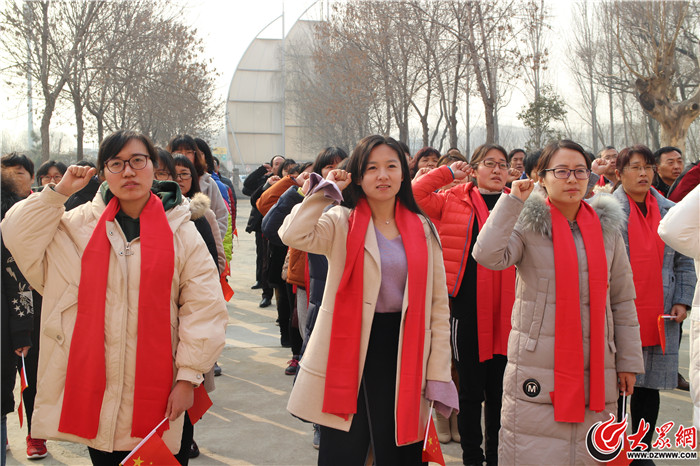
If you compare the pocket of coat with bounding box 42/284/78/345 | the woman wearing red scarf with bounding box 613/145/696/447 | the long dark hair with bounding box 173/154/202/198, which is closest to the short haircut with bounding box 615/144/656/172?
the woman wearing red scarf with bounding box 613/145/696/447

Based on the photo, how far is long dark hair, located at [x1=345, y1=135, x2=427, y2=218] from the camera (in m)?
2.96

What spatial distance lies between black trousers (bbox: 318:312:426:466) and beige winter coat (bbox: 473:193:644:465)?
2.00 ft

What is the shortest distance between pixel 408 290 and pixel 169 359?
1071 mm

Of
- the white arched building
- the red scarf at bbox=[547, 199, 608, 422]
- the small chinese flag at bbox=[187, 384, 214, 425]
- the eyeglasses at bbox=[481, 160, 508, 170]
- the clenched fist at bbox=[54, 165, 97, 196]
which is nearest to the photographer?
the clenched fist at bbox=[54, 165, 97, 196]

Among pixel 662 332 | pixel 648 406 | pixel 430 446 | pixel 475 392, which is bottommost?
pixel 648 406

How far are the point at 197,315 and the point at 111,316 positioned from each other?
343 millimetres

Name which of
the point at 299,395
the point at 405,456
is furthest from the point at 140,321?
the point at 405,456

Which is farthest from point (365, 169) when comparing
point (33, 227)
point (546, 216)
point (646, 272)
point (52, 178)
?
point (52, 178)

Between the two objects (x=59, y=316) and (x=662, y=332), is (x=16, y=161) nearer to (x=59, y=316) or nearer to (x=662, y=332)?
(x=59, y=316)

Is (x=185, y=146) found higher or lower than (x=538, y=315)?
higher

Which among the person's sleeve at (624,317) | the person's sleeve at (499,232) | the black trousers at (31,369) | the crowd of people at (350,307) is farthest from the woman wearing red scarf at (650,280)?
the black trousers at (31,369)

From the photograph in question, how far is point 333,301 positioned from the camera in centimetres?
281

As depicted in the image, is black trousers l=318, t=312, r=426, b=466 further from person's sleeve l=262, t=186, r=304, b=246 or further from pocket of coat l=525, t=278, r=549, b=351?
person's sleeve l=262, t=186, r=304, b=246

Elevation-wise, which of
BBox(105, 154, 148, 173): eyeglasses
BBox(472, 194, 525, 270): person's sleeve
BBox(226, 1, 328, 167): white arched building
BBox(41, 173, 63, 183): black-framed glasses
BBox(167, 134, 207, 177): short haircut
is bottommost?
BBox(472, 194, 525, 270): person's sleeve
